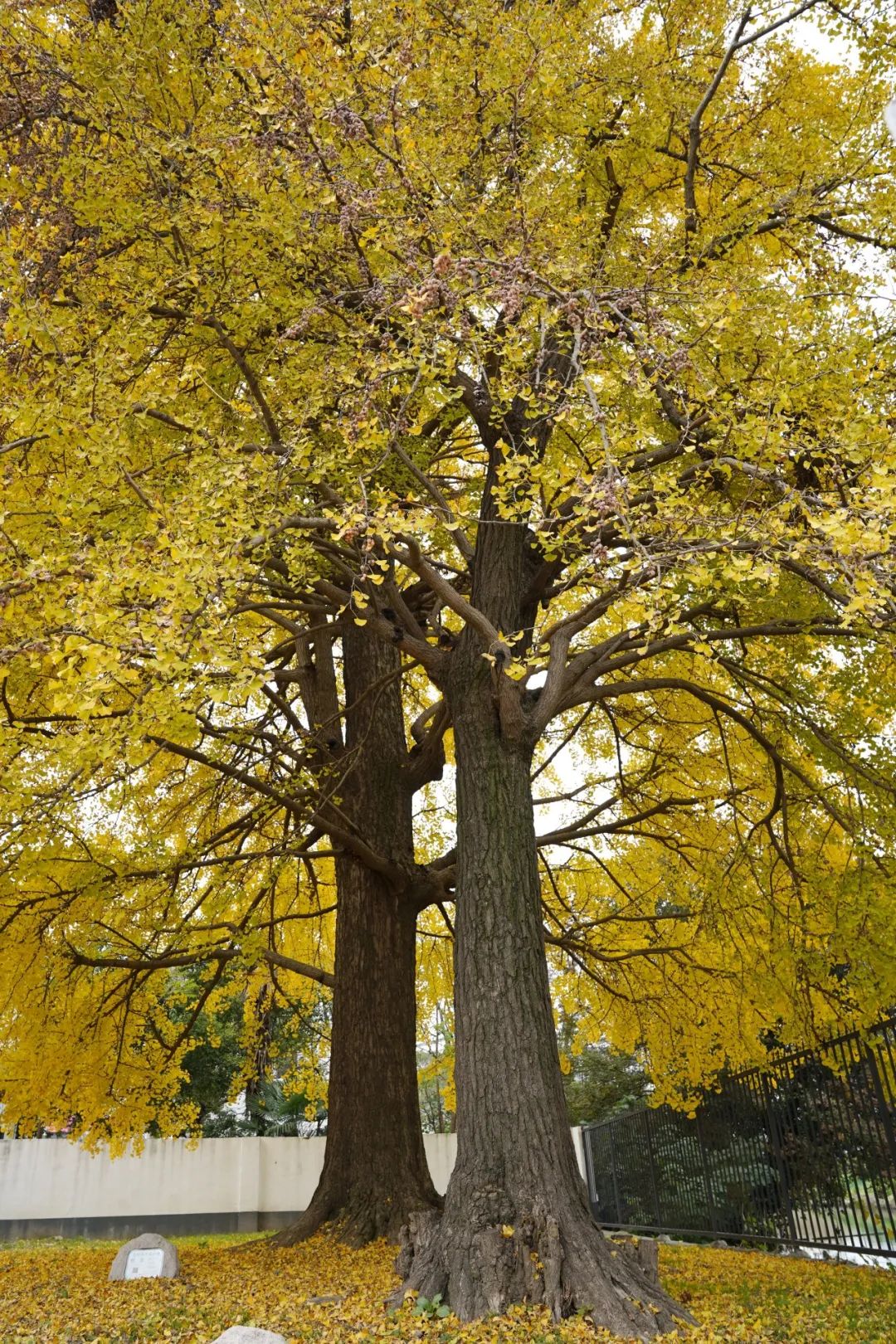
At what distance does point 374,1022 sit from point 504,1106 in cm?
295

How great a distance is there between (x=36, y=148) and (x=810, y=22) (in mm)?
4939

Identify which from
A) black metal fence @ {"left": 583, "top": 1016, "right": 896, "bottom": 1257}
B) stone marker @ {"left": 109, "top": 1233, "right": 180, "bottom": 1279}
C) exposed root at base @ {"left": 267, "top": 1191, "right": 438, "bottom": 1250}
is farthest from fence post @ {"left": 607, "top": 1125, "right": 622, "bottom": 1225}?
stone marker @ {"left": 109, "top": 1233, "right": 180, "bottom": 1279}

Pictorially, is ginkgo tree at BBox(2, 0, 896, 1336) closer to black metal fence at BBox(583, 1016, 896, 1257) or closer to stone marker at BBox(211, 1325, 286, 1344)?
black metal fence at BBox(583, 1016, 896, 1257)

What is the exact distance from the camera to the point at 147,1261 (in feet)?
19.8

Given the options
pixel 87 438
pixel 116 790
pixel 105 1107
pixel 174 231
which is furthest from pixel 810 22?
pixel 105 1107

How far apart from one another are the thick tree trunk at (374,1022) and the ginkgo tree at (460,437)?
0.74 ft

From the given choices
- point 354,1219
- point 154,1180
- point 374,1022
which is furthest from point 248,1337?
point 154,1180

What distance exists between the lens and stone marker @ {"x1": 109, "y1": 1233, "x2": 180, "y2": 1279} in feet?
19.7

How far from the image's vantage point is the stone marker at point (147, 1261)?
600 cm

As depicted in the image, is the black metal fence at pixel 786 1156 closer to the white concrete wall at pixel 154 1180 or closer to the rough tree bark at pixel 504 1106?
the rough tree bark at pixel 504 1106

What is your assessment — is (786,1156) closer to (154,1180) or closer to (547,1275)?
(547,1275)

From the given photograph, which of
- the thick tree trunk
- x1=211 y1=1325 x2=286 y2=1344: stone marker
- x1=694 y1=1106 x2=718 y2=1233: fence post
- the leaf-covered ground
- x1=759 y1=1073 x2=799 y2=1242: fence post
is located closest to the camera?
x1=211 y1=1325 x2=286 y2=1344: stone marker

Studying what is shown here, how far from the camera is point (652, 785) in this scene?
995 cm

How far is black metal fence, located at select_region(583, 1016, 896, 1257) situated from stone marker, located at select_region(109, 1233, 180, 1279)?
466 centimetres
